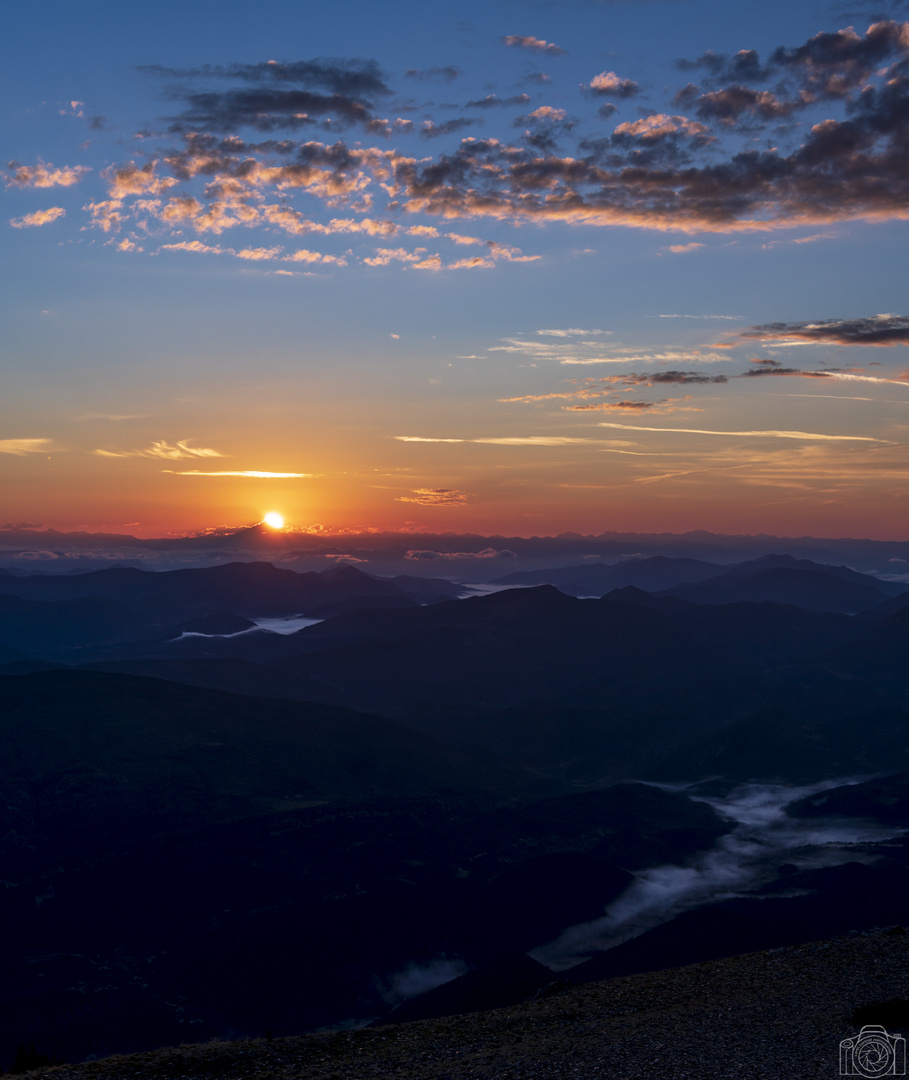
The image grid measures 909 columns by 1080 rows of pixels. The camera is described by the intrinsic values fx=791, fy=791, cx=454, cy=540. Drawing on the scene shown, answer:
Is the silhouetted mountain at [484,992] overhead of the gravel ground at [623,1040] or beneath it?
beneath

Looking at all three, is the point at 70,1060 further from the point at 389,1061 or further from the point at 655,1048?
the point at 655,1048

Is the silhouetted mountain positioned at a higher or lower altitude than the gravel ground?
lower

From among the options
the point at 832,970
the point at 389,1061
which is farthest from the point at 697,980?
the point at 389,1061

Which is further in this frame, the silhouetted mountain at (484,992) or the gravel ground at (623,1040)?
the silhouetted mountain at (484,992)

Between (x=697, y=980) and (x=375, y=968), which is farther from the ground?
(x=697, y=980)

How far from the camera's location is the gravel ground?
3155cm

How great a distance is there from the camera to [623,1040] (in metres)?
34.7

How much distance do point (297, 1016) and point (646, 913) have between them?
7327 cm

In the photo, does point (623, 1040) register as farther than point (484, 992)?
No

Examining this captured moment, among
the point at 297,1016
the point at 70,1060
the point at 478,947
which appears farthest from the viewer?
the point at 478,947

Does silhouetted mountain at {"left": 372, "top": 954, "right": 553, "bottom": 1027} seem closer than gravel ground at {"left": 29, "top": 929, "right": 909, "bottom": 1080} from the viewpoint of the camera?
No

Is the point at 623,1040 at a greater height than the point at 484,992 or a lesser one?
greater

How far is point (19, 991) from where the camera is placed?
387 ft

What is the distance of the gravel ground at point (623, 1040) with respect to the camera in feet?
104
